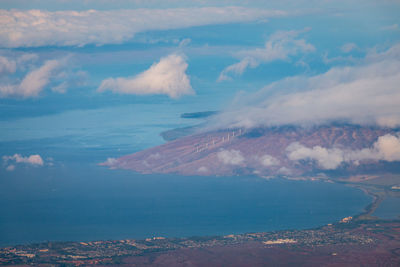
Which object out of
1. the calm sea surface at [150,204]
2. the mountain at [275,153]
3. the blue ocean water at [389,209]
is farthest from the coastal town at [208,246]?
the mountain at [275,153]

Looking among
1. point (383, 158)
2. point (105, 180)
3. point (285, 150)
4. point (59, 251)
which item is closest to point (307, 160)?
point (285, 150)

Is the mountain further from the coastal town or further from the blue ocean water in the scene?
the coastal town

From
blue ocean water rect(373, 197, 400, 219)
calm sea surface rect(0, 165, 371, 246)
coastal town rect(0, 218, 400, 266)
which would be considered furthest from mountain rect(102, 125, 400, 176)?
coastal town rect(0, 218, 400, 266)

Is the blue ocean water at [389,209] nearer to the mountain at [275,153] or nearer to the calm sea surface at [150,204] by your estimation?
the calm sea surface at [150,204]

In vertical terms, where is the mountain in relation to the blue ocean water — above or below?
above

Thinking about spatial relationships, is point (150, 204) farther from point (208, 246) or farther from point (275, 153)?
point (208, 246)

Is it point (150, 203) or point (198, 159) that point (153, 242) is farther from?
point (198, 159)
